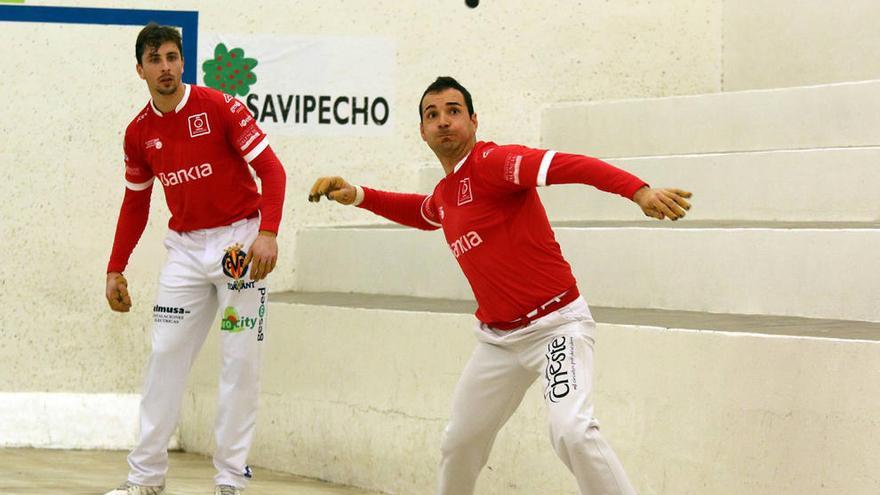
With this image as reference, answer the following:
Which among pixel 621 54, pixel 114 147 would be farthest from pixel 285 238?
pixel 621 54

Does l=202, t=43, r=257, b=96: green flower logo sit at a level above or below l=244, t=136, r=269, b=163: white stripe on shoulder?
above

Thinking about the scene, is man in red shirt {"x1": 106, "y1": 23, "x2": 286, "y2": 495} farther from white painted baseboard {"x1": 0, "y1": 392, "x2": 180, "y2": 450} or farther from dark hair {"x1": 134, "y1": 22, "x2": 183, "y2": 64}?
white painted baseboard {"x1": 0, "y1": 392, "x2": 180, "y2": 450}

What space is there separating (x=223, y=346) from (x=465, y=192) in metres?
1.31

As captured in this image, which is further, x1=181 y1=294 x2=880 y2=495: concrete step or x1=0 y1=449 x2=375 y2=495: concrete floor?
x1=0 y1=449 x2=375 y2=495: concrete floor

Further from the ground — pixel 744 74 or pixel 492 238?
pixel 744 74

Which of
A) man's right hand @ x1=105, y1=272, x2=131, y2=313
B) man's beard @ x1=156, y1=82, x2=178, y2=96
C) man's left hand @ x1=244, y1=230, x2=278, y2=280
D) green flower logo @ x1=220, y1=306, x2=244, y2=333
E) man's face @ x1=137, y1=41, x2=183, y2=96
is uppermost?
man's face @ x1=137, y1=41, x2=183, y2=96

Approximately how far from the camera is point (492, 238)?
4168 millimetres

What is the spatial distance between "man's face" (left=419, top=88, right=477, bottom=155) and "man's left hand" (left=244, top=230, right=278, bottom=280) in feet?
2.69

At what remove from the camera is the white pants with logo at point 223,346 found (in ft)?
16.4

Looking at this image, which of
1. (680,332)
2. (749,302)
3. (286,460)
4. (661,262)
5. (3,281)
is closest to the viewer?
(680,332)

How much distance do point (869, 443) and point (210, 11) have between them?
4.59 metres

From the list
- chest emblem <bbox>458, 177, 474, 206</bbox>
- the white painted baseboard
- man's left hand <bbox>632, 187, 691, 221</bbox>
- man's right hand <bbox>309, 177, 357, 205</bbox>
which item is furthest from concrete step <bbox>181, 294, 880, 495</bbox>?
man's right hand <bbox>309, 177, 357, 205</bbox>

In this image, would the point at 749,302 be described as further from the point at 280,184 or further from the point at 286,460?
the point at 286,460

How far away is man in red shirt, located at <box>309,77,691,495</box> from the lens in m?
3.91
